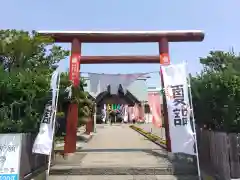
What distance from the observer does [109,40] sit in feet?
46.1

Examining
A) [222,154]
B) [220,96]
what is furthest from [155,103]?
[222,154]

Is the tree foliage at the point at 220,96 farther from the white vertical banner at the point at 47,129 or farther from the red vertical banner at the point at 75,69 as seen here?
the red vertical banner at the point at 75,69

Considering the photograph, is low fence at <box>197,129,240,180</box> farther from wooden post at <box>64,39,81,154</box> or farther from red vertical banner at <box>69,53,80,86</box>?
red vertical banner at <box>69,53,80,86</box>

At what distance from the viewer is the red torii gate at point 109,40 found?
13461 millimetres

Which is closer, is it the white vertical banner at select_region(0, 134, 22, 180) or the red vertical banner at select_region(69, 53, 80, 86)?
the white vertical banner at select_region(0, 134, 22, 180)

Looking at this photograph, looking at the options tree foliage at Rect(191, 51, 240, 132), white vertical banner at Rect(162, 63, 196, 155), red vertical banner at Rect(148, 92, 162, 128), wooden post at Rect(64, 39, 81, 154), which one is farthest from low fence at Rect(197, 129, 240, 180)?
red vertical banner at Rect(148, 92, 162, 128)

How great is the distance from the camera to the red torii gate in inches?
530

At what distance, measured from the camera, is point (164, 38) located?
1404 cm

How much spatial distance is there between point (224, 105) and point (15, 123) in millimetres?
5864

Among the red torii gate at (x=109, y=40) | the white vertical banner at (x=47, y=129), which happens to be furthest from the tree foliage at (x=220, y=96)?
the white vertical banner at (x=47, y=129)

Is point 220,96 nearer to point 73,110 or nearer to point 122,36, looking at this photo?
point 122,36

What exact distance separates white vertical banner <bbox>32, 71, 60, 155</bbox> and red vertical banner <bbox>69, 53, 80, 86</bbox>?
409 cm

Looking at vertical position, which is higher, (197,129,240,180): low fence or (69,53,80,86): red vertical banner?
(69,53,80,86): red vertical banner

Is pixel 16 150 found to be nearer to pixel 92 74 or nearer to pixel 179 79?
pixel 179 79
